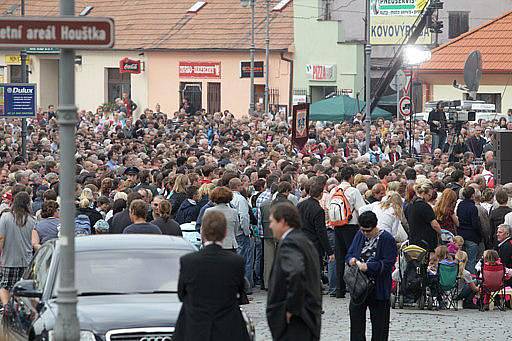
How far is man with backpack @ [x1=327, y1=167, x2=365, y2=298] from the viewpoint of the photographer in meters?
18.5

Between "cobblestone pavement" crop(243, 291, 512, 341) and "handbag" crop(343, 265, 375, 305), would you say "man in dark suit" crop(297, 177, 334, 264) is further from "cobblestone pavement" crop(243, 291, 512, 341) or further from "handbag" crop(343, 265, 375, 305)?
"handbag" crop(343, 265, 375, 305)

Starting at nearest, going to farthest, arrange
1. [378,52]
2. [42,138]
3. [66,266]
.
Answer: [66,266] < [42,138] < [378,52]

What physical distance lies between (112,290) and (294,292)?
7.83ft

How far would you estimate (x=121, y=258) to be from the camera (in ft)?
38.9

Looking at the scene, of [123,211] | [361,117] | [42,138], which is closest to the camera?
[123,211]

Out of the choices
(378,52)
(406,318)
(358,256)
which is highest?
(378,52)

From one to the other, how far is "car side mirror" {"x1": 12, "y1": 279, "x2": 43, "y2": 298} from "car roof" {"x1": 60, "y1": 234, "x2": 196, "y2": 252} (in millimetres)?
493

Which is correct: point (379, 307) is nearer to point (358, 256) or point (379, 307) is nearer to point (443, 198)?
point (358, 256)

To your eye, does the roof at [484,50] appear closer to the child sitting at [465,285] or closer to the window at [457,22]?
the window at [457,22]

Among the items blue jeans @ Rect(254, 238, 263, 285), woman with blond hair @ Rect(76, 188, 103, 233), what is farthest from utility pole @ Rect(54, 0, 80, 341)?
blue jeans @ Rect(254, 238, 263, 285)

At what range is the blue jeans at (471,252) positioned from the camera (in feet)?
63.0

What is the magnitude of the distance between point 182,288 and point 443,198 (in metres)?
9.25

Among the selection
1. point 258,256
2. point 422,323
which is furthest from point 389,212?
point 258,256

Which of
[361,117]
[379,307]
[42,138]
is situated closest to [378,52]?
[361,117]
